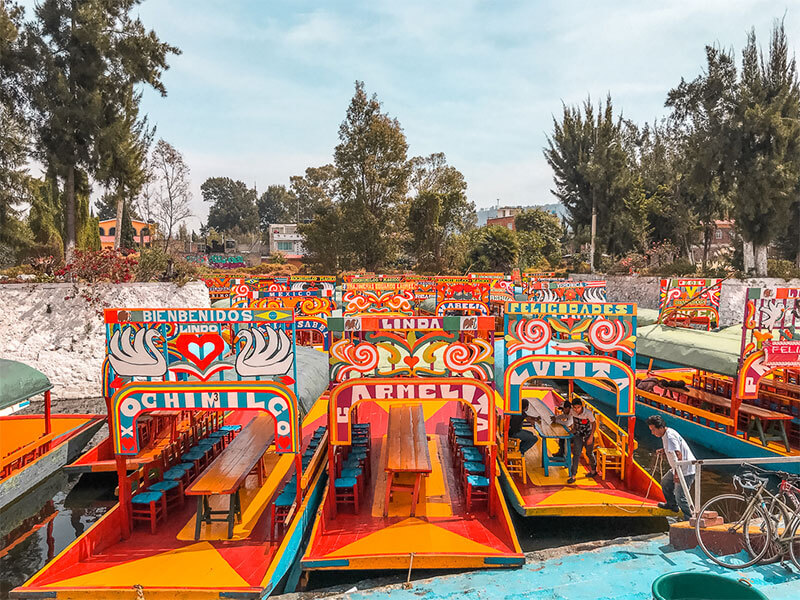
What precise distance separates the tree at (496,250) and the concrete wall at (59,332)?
1361 inches

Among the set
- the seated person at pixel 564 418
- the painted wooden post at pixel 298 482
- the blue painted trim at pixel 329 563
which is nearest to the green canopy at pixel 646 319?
the seated person at pixel 564 418

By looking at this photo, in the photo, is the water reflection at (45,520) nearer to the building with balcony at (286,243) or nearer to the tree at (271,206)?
the building with balcony at (286,243)

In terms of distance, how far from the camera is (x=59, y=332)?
1903cm

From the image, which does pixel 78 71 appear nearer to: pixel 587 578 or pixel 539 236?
pixel 587 578

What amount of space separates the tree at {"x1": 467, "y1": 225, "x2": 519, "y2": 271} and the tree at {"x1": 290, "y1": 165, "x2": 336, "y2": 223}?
14.2 m

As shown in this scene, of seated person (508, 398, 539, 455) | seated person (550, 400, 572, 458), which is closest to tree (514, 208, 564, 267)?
seated person (508, 398, 539, 455)

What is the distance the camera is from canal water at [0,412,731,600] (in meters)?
8.84

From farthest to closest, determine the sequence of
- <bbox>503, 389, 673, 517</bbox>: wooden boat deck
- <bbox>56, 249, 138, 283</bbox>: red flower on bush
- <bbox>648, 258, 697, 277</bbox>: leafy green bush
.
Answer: <bbox>648, 258, 697, 277</bbox>: leafy green bush, <bbox>56, 249, 138, 283</bbox>: red flower on bush, <bbox>503, 389, 673, 517</bbox>: wooden boat deck

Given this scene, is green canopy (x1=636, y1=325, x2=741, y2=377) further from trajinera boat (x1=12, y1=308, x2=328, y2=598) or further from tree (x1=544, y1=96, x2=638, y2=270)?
tree (x1=544, y1=96, x2=638, y2=270)

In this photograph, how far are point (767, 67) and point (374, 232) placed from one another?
88.7 feet

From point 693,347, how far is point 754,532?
34.0 ft

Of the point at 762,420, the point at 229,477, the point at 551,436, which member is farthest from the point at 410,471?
the point at 762,420

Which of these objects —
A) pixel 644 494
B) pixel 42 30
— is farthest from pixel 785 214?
pixel 42 30

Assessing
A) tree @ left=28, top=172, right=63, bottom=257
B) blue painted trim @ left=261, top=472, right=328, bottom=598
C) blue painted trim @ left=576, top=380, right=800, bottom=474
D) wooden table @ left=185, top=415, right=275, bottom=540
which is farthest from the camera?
tree @ left=28, top=172, right=63, bottom=257
